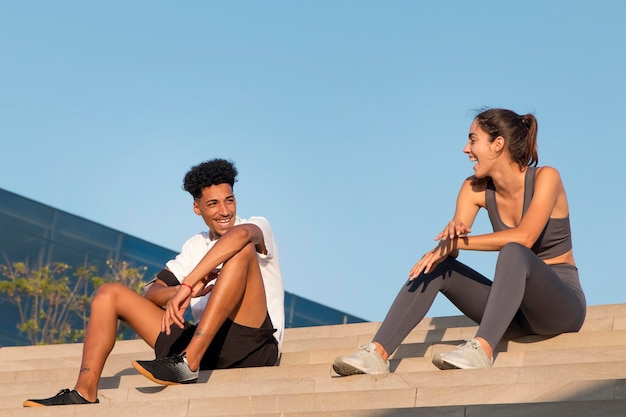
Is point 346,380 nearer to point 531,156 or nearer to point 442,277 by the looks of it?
point 442,277

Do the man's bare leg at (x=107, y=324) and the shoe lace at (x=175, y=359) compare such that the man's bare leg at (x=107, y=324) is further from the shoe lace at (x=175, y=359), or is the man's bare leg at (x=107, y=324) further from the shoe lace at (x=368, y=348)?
the shoe lace at (x=368, y=348)

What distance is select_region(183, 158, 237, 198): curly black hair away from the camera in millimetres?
5566

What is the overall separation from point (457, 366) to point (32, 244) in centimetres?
1322

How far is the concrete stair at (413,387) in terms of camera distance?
12.7ft

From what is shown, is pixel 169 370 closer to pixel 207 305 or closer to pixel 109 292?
pixel 207 305

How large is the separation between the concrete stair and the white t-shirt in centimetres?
33

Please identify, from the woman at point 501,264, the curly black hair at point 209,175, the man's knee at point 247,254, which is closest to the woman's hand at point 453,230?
the woman at point 501,264

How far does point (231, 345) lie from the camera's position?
17.5 feet

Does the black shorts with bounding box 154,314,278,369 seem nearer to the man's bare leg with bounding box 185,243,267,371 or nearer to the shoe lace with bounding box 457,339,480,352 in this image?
the man's bare leg with bounding box 185,243,267,371

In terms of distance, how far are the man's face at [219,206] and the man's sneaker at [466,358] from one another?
5.06 ft

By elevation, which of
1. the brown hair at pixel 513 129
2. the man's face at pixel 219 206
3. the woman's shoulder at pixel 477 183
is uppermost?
the brown hair at pixel 513 129

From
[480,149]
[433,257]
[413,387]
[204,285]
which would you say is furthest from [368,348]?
[480,149]

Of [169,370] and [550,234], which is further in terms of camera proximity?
[550,234]

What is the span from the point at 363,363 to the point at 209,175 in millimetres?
1471
